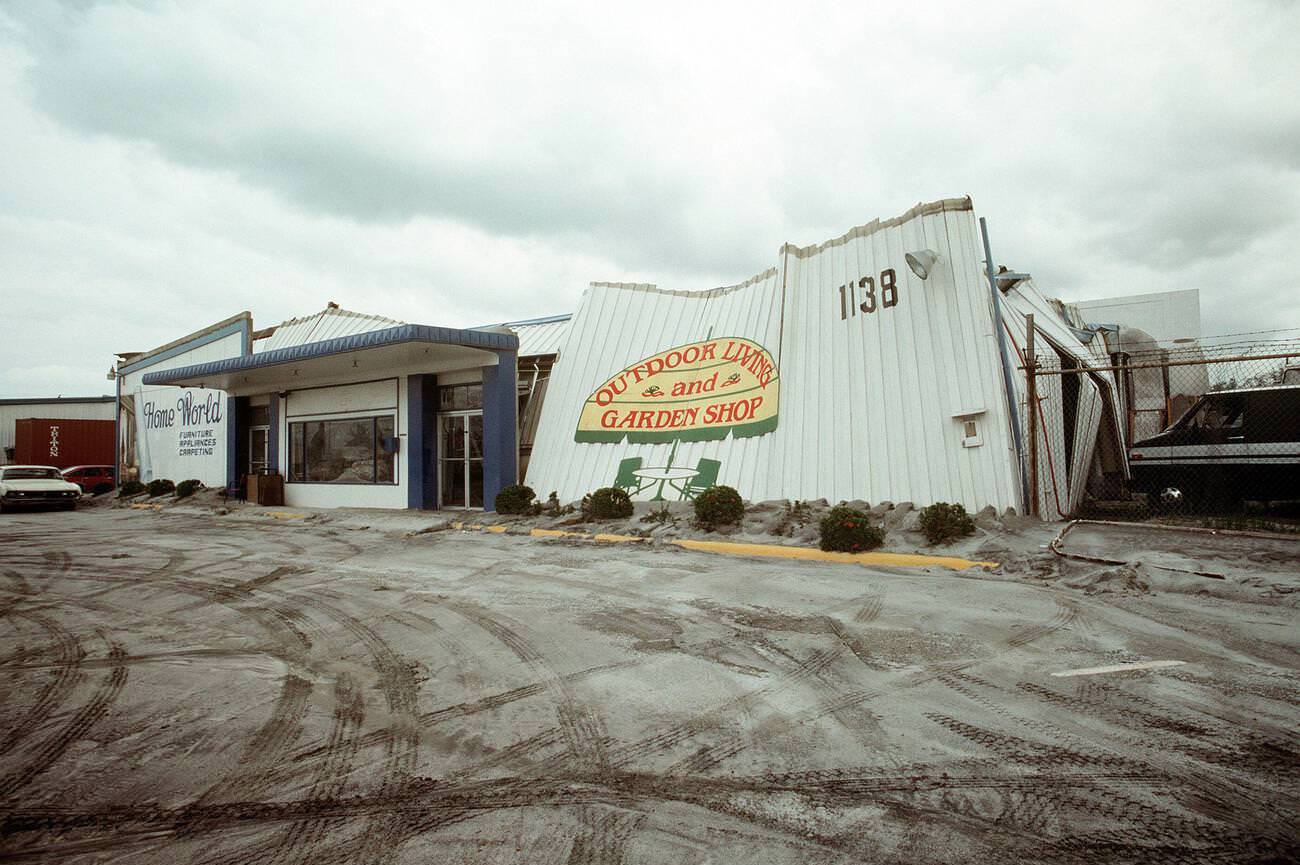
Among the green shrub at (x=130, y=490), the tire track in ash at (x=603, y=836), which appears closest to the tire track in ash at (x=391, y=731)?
the tire track in ash at (x=603, y=836)

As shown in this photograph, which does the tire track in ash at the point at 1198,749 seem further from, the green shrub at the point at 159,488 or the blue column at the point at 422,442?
the green shrub at the point at 159,488

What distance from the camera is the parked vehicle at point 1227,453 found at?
36.8 feet

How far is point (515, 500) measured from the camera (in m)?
15.7

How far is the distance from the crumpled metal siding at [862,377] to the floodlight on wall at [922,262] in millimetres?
261

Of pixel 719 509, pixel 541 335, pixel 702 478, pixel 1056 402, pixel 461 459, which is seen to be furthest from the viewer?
pixel 541 335

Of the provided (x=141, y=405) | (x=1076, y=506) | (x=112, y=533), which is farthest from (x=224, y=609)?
(x=141, y=405)

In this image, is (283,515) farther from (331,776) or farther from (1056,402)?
(1056,402)

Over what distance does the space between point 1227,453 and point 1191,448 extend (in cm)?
54

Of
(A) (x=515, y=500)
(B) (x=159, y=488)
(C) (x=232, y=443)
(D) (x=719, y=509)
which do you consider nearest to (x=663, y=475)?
(D) (x=719, y=509)

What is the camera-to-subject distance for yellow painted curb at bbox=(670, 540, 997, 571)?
933 cm

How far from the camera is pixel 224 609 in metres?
7.48

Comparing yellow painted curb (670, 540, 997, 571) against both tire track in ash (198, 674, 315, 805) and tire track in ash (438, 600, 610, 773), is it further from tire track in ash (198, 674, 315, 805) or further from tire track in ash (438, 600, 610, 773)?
tire track in ash (198, 674, 315, 805)

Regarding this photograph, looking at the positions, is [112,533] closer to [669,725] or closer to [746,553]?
[746,553]

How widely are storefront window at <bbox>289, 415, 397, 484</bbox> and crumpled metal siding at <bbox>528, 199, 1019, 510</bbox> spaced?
5163 millimetres
